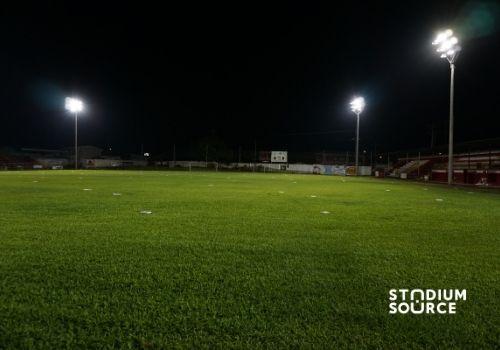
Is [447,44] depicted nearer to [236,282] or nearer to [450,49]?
[450,49]

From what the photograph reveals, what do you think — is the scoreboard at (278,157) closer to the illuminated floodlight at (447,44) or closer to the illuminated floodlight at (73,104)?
the illuminated floodlight at (73,104)

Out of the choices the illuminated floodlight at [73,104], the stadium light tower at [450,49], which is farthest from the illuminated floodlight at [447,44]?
the illuminated floodlight at [73,104]

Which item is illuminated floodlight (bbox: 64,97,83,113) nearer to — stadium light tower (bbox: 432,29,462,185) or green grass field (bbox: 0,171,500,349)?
stadium light tower (bbox: 432,29,462,185)

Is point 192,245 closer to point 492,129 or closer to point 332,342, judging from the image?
point 332,342

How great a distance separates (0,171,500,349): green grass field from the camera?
2.67 metres
